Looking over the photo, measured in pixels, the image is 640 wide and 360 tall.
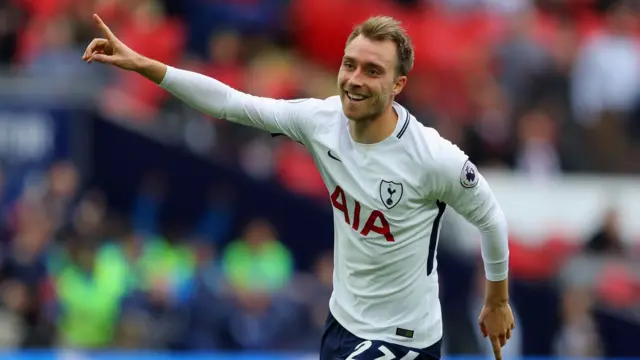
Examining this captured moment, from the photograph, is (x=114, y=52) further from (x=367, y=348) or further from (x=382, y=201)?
(x=367, y=348)

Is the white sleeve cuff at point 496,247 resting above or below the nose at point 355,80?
below

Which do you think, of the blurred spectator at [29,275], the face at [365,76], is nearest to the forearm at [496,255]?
the face at [365,76]

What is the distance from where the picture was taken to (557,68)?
17266 mm

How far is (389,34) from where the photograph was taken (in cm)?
631

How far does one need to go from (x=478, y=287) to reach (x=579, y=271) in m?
1.38

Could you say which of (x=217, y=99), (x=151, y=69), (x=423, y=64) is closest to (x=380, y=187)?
(x=217, y=99)

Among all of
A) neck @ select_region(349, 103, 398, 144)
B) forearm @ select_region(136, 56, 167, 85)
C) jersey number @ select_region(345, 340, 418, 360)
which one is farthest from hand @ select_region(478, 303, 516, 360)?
forearm @ select_region(136, 56, 167, 85)

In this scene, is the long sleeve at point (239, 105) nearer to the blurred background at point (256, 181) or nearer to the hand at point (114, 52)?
the hand at point (114, 52)

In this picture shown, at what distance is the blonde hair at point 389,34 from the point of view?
631cm

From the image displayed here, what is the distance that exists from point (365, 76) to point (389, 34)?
0.21 m

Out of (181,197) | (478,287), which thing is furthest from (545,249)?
(181,197)

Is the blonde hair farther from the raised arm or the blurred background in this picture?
the blurred background

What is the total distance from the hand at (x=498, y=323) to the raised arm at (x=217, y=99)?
1176 millimetres

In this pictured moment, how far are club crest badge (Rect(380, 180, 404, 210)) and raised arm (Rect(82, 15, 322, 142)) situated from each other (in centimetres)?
43
